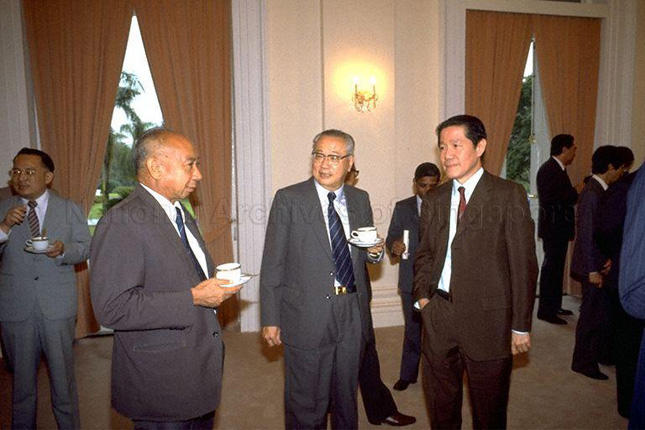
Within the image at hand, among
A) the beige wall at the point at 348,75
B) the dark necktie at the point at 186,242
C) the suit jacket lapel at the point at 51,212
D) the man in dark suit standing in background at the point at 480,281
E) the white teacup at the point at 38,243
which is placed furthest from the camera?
the beige wall at the point at 348,75

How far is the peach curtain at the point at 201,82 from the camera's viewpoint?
5004mm

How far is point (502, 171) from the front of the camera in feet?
20.5

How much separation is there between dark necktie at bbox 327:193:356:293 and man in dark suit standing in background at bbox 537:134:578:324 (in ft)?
12.3

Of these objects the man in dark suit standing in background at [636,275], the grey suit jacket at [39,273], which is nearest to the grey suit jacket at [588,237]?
the man in dark suit standing in background at [636,275]

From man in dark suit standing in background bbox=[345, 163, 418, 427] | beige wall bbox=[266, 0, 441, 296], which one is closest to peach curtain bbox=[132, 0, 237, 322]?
beige wall bbox=[266, 0, 441, 296]

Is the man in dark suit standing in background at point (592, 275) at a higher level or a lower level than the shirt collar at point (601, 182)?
lower

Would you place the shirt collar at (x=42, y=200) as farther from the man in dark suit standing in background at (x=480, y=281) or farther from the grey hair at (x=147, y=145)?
the man in dark suit standing in background at (x=480, y=281)

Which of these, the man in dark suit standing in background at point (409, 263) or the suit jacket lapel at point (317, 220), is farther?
the man in dark suit standing in background at point (409, 263)

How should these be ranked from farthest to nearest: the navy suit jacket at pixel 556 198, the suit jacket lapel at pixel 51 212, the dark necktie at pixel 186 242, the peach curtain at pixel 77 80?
the navy suit jacket at pixel 556 198
the peach curtain at pixel 77 80
the suit jacket lapel at pixel 51 212
the dark necktie at pixel 186 242

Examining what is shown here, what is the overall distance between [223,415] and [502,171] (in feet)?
16.0

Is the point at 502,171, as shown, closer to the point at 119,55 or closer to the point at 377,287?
the point at 377,287

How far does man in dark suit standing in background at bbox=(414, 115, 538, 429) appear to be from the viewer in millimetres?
2283

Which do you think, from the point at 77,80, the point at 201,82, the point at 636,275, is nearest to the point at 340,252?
the point at 636,275

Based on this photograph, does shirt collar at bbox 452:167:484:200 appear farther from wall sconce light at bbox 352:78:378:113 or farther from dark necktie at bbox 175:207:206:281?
wall sconce light at bbox 352:78:378:113
